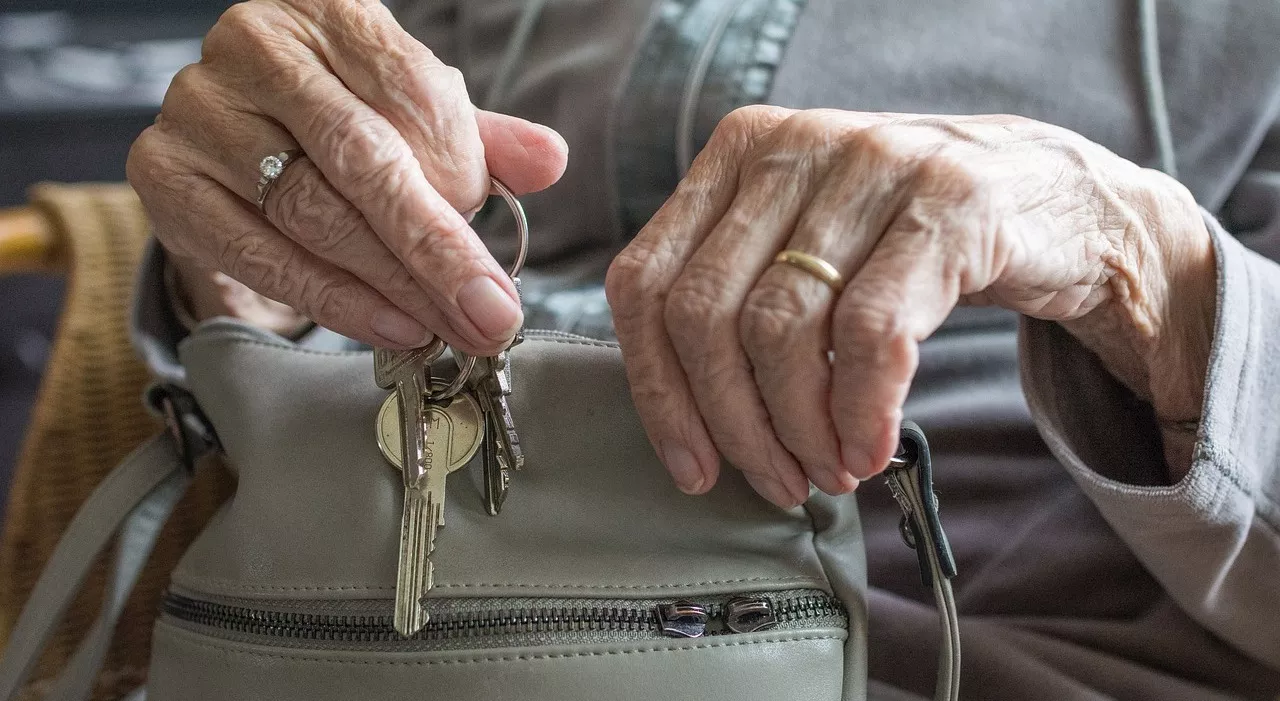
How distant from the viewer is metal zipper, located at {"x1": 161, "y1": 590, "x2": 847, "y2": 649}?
0.49 m

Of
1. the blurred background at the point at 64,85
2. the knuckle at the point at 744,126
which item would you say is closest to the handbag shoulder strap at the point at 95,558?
the knuckle at the point at 744,126

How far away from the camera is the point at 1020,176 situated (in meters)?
0.47

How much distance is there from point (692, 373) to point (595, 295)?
0.29 meters

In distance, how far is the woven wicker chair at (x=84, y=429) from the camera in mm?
825

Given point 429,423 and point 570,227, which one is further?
point 570,227

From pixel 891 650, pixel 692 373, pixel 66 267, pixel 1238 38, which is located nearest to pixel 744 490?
pixel 692 373

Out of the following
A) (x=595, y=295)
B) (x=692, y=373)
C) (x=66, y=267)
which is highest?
(x=692, y=373)

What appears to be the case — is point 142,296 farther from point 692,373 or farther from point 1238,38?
point 1238,38

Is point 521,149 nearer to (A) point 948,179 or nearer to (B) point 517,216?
(B) point 517,216

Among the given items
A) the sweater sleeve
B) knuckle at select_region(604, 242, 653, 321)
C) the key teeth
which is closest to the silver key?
the key teeth

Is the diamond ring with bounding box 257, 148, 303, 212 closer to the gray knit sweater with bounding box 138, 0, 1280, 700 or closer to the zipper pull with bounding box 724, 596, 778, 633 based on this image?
the gray knit sweater with bounding box 138, 0, 1280, 700

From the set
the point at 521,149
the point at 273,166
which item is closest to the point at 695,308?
the point at 521,149

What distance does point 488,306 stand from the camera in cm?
47

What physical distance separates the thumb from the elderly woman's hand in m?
0.07
